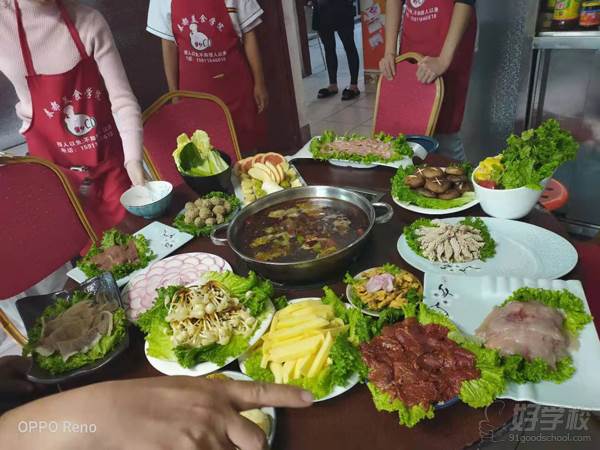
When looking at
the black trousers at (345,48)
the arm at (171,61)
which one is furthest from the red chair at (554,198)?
the black trousers at (345,48)

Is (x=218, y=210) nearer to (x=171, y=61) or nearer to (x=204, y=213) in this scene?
(x=204, y=213)

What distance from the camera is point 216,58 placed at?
130 inches

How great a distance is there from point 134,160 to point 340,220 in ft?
3.86

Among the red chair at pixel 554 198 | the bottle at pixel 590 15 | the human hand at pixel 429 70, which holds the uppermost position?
the bottle at pixel 590 15

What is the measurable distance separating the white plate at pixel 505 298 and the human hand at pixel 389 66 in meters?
Result: 1.88

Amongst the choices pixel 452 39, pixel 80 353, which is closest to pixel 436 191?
pixel 80 353

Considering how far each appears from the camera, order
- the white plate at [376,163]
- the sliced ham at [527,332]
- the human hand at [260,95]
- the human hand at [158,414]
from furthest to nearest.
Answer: the human hand at [260,95] < the white plate at [376,163] < the sliced ham at [527,332] < the human hand at [158,414]

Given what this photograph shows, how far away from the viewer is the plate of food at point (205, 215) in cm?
178

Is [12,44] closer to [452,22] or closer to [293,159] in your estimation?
[293,159]

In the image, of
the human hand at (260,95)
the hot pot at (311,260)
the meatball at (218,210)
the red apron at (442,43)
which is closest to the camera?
the hot pot at (311,260)

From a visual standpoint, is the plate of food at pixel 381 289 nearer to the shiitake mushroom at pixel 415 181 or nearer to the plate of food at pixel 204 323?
the plate of food at pixel 204 323

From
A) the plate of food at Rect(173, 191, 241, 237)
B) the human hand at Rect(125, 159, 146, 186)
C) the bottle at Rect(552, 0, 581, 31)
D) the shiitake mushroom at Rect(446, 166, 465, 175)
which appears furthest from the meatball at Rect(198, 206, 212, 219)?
the bottle at Rect(552, 0, 581, 31)

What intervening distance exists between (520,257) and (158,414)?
48.2 inches

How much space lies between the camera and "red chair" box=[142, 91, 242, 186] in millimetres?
2678
